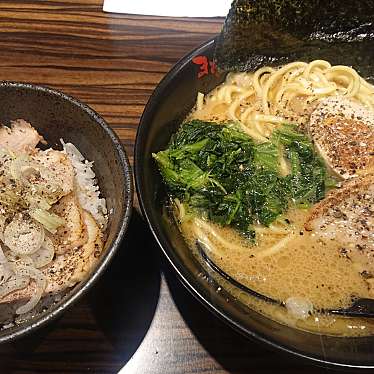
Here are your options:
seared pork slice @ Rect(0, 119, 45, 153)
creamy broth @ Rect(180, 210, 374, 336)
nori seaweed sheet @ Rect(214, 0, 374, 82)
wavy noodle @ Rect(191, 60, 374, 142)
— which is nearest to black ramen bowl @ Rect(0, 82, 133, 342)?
seared pork slice @ Rect(0, 119, 45, 153)

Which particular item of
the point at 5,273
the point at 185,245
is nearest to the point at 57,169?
the point at 5,273

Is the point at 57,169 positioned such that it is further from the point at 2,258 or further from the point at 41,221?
the point at 2,258

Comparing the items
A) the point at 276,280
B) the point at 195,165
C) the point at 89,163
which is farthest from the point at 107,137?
the point at 276,280

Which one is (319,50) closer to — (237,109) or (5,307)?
(237,109)

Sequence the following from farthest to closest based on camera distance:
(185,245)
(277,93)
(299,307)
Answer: (277,93) → (185,245) → (299,307)

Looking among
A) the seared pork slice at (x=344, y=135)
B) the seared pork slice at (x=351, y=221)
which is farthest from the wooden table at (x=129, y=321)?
the seared pork slice at (x=344, y=135)

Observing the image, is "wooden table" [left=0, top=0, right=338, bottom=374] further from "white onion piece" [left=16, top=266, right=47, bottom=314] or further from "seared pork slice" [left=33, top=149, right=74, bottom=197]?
"seared pork slice" [left=33, top=149, right=74, bottom=197]

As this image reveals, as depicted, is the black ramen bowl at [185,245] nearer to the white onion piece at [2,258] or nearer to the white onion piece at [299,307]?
the white onion piece at [299,307]
